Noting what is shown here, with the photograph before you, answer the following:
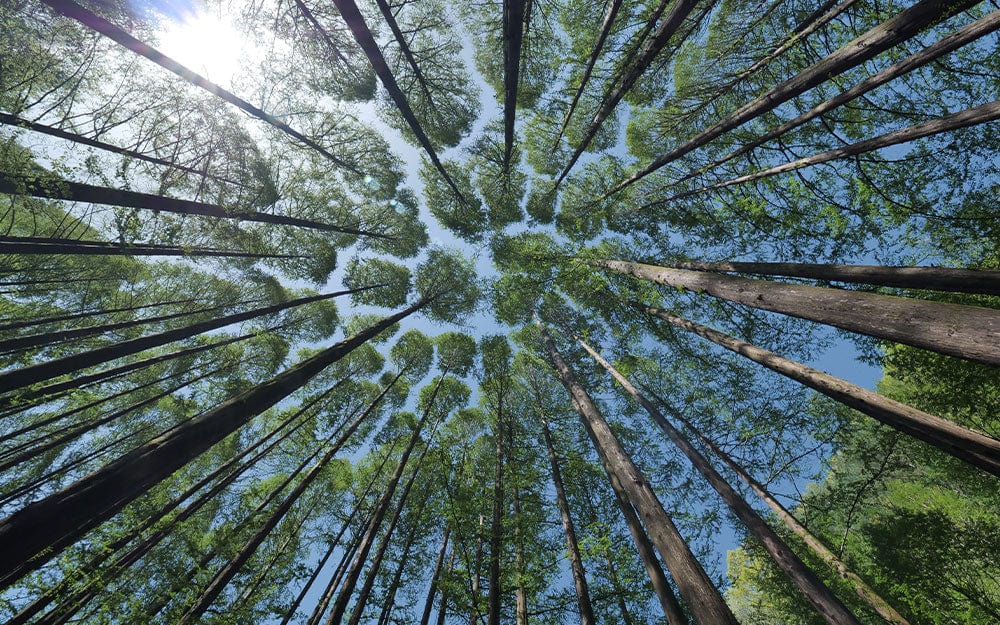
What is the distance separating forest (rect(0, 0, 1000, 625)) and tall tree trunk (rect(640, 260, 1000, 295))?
0.04 meters

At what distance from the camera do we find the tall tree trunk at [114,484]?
6.06 feet

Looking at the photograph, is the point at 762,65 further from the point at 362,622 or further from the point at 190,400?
the point at 190,400

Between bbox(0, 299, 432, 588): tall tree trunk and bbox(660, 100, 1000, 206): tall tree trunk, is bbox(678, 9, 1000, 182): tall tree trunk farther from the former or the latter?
bbox(0, 299, 432, 588): tall tree trunk

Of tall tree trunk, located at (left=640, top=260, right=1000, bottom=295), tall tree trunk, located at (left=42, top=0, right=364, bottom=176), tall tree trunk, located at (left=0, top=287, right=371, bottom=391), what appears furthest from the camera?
tall tree trunk, located at (left=42, top=0, right=364, bottom=176)

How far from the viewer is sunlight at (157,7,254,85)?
5.29 metres

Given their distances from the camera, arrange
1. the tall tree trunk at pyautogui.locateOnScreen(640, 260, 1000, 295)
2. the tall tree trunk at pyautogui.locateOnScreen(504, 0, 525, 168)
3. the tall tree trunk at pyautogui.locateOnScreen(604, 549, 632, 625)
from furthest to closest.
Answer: the tall tree trunk at pyautogui.locateOnScreen(604, 549, 632, 625) < the tall tree trunk at pyautogui.locateOnScreen(504, 0, 525, 168) < the tall tree trunk at pyautogui.locateOnScreen(640, 260, 1000, 295)

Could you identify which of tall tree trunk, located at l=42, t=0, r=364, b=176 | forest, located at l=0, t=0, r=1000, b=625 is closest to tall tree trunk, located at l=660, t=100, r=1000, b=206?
forest, located at l=0, t=0, r=1000, b=625

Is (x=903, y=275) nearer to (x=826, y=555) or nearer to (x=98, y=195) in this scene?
(x=826, y=555)

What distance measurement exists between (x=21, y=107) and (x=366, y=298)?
864 cm

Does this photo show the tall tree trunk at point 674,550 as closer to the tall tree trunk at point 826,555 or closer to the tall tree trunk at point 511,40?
the tall tree trunk at point 511,40

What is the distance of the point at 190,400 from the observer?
39.7 ft

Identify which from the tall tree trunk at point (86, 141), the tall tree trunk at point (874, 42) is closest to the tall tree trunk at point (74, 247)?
the tall tree trunk at point (86, 141)

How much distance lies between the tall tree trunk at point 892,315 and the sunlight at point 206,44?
356 inches

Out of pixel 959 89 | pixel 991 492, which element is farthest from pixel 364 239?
pixel 991 492
